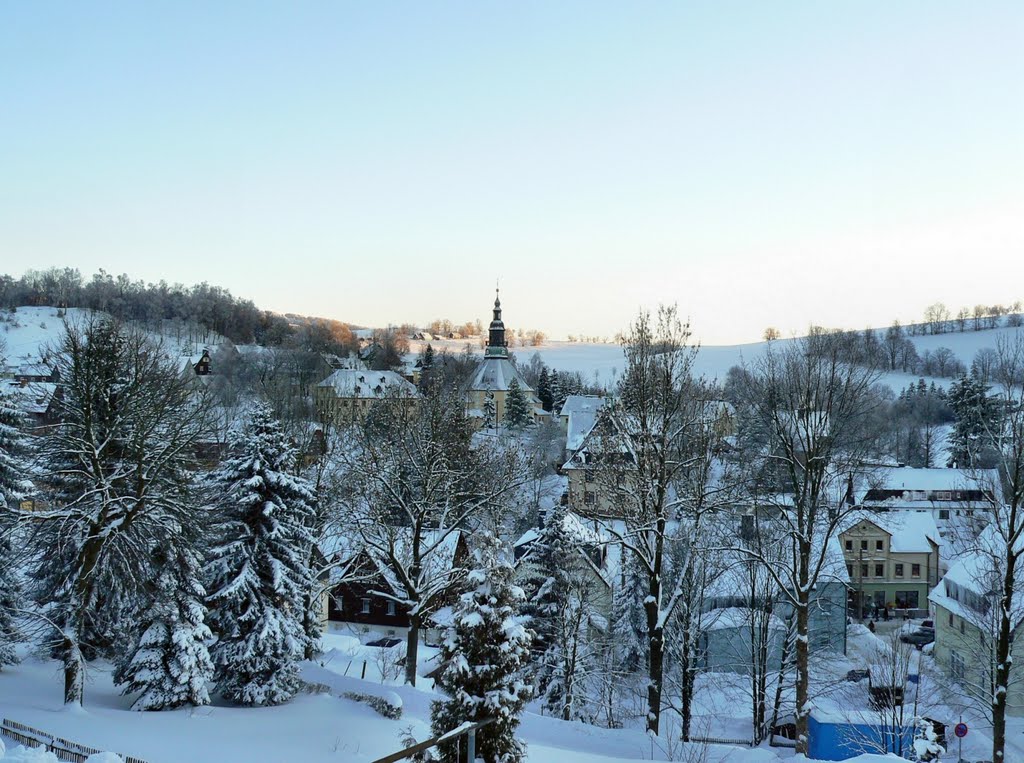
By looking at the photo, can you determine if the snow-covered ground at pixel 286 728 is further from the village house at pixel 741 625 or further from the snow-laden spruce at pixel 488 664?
the village house at pixel 741 625

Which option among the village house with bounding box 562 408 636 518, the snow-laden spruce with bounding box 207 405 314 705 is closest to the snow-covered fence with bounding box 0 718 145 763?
the snow-laden spruce with bounding box 207 405 314 705

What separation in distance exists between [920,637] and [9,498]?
38.4 m

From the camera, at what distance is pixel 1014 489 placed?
13.7 meters

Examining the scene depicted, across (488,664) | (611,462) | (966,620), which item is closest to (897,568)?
(966,620)

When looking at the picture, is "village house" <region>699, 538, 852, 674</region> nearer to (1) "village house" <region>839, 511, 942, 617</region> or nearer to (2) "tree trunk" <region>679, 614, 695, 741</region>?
(2) "tree trunk" <region>679, 614, 695, 741</region>

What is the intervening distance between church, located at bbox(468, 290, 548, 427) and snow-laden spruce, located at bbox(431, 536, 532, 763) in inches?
2763

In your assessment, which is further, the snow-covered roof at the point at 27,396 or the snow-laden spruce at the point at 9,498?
the snow-laden spruce at the point at 9,498

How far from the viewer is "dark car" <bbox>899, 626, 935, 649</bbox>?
34.0 meters

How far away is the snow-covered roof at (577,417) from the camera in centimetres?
6800

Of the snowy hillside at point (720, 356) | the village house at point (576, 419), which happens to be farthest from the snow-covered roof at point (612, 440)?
the snowy hillside at point (720, 356)

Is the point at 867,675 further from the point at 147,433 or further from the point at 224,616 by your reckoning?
the point at 147,433

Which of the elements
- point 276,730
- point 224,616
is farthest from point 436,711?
point 224,616

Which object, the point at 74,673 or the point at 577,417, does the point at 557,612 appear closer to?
the point at 74,673

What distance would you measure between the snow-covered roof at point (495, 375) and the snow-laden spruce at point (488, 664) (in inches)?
3083
